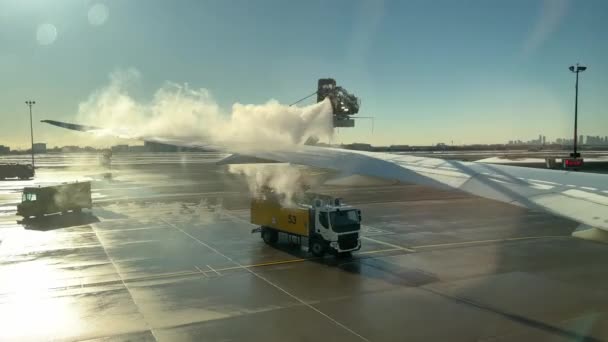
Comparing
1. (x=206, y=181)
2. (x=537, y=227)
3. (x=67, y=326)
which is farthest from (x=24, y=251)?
(x=206, y=181)

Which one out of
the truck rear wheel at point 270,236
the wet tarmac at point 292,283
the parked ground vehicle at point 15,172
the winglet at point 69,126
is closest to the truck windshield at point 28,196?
the wet tarmac at point 292,283

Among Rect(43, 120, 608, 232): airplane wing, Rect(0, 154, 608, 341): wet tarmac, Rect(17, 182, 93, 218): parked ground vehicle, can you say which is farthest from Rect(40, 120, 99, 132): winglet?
Rect(17, 182, 93, 218): parked ground vehicle

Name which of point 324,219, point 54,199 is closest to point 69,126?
point 324,219

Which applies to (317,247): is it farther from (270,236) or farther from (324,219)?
(270,236)

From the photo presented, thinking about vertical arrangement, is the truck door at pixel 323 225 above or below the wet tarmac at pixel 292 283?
above

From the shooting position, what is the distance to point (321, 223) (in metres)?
21.1

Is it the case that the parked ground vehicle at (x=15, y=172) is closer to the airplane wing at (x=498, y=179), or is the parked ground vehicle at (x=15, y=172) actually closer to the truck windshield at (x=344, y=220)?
the truck windshield at (x=344, y=220)

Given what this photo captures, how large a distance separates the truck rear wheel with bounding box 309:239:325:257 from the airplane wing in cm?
942

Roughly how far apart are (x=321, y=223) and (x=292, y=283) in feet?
14.6

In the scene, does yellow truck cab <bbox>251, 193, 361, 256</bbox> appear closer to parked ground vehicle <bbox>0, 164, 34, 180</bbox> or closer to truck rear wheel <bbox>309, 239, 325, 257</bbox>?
truck rear wheel <bbox>309, 239, 325, 257</bbox>

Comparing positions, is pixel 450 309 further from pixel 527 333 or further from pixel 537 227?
pixel 537 227

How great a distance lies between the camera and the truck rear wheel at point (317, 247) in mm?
21078

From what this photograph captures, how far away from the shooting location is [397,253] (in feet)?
73.3

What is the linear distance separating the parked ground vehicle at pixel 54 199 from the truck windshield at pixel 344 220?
23.2 meters
